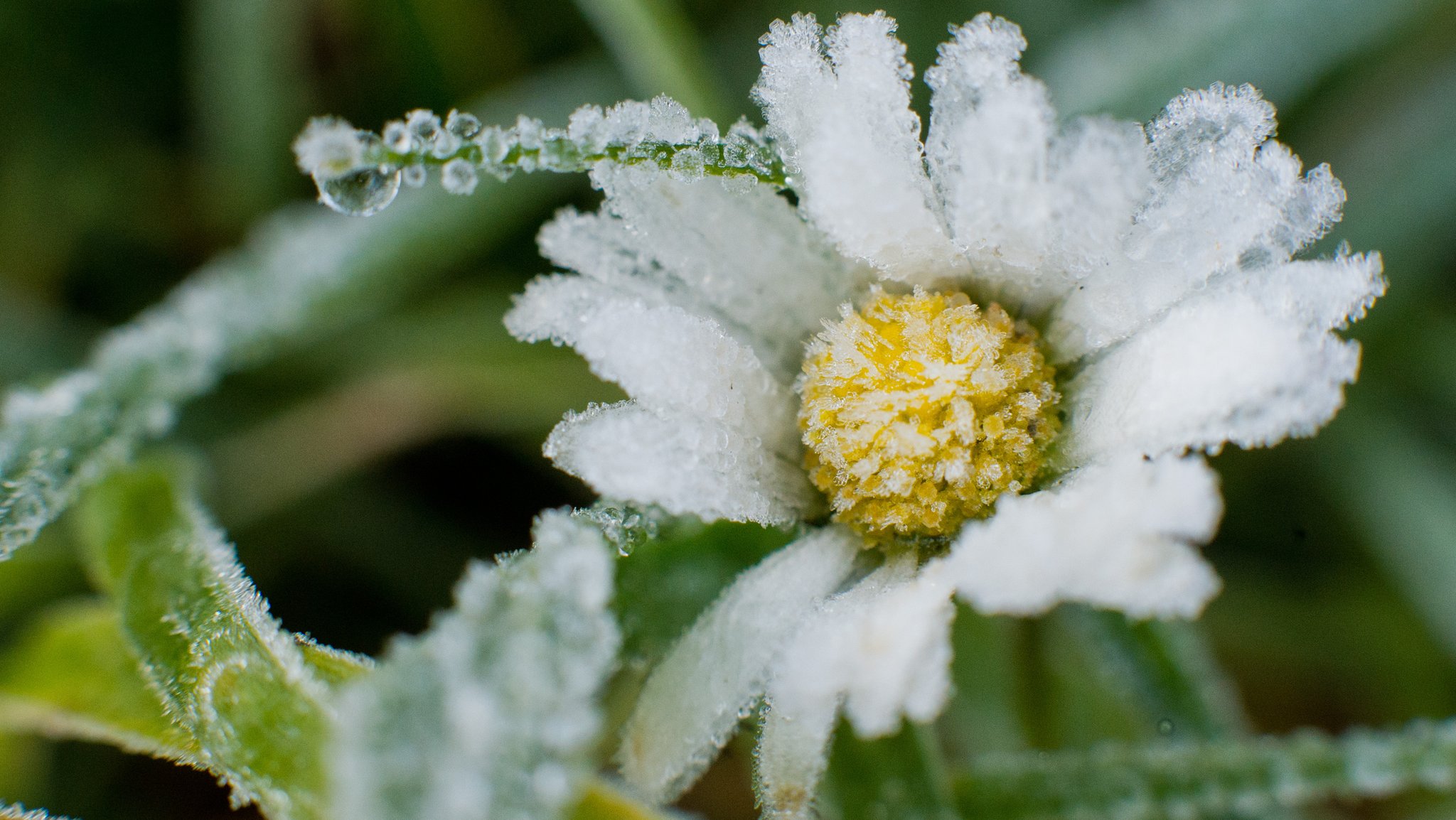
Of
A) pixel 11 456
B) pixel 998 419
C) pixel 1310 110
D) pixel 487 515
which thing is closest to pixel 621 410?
pixel 998 419

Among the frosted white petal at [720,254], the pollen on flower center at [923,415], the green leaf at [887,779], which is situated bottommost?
the green leaf at [887,779]

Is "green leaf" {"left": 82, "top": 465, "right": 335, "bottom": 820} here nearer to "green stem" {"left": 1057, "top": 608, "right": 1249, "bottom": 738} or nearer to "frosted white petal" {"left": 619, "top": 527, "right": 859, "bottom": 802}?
"frosted white petal" {"left": 619, "top": 527, "right": 859, "bottom": 802}

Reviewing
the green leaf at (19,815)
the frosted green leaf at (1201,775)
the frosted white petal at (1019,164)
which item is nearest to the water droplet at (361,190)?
the frosted white petal at (1019,164)

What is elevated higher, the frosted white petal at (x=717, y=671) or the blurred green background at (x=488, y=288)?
the blurred green background at (x=488, y=288)

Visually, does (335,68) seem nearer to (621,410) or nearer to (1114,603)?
(621,410)

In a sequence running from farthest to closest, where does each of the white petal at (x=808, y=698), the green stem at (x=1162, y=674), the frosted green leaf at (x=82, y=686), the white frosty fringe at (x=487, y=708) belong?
the green stem at (x=1162, y=674) < the frosted green leaf at (x=82, y=686) < the white petal at (x=808, y=698) < the white frosty fringe at (x=487, y=708)

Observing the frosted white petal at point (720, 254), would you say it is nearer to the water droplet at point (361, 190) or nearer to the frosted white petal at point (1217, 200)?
the water droplet at point (361, 190)

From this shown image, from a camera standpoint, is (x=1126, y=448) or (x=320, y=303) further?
(x=320, y=303)
